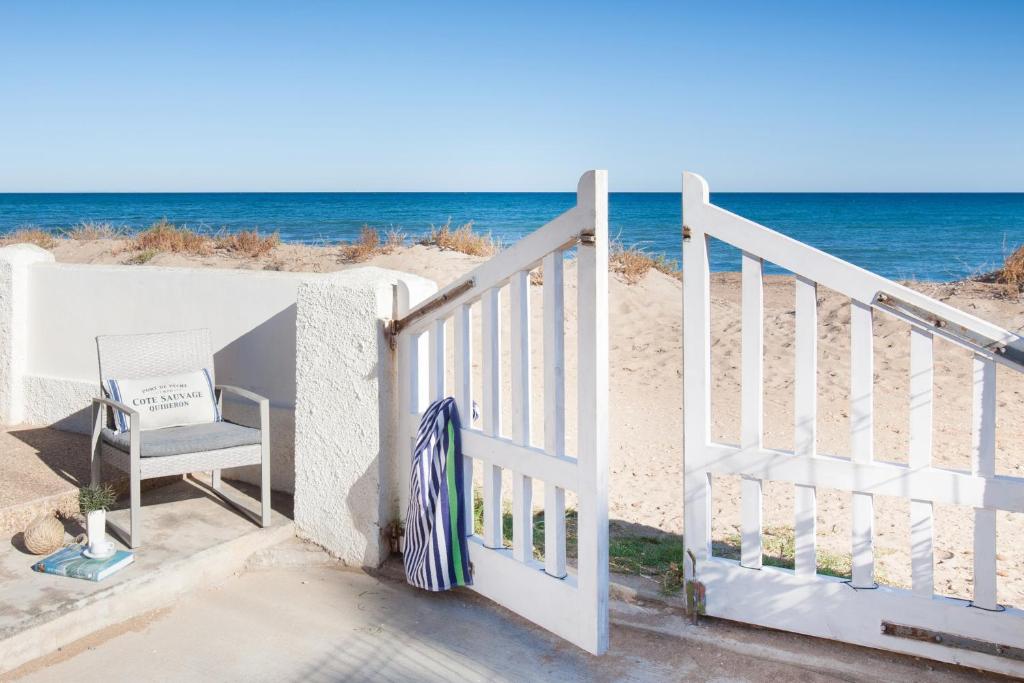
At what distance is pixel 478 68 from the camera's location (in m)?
47.8

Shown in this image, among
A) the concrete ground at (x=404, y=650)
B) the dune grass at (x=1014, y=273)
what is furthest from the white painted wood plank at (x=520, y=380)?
the dune grass at (x=1014, y=273)

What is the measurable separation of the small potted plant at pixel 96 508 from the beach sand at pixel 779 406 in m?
2.54

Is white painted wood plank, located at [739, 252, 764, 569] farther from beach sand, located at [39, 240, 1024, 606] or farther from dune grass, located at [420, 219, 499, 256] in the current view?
dune grass, located at [420, 219, 499, 256]

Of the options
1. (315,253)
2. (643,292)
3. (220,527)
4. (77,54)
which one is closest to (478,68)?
(77,54)

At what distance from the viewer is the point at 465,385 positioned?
3.74m

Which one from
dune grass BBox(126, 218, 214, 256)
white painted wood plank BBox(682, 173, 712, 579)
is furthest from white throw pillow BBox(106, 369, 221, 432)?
dune grass BBox(126, 218, 214, 256)

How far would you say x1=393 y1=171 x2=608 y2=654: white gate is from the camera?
10.3ft

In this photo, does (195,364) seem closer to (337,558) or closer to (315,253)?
(337,558)

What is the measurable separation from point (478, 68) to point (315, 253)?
3573cm

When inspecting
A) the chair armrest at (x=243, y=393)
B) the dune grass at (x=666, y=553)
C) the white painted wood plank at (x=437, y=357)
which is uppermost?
the white painted wood plank at (x=437, y=357)

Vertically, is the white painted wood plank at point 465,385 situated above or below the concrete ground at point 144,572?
above

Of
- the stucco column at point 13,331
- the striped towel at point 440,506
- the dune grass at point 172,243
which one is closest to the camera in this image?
the striped towel at point 440,506

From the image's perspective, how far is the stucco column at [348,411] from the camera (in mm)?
4059

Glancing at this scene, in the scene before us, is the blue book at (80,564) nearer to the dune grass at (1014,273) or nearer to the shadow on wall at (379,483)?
the shadow on wall at (379,483)
